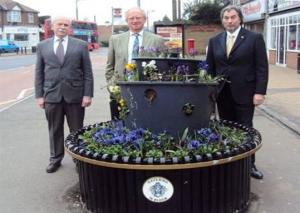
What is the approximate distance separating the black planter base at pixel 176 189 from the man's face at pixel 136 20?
5.60ft

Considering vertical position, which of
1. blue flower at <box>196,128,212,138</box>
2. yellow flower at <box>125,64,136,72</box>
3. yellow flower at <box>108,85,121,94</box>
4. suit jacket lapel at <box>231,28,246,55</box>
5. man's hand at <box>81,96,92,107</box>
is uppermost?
suit jacket lapel at <box>231,28,246,55</box>

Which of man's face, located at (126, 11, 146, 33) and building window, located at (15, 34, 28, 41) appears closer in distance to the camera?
man's face, located at (126, 11, 146, 33)

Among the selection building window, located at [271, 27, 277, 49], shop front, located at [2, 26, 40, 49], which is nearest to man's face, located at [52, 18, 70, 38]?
building window, located at [271, 27, 277, 49]

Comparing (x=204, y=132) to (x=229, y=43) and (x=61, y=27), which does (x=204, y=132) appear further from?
(x=61, y=27)

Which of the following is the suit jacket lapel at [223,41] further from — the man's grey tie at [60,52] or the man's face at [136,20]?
the man's grey tie at [60,52]

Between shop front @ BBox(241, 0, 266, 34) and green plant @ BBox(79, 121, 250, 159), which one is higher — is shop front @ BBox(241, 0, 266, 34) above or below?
above

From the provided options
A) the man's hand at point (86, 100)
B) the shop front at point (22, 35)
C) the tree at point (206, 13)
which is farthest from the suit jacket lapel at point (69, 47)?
the shop front at point (22, 35)

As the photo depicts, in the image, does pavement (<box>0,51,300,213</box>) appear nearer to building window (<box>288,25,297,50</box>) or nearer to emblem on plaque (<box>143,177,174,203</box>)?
emblem on plaque (<box>143,177,174,203</box>)

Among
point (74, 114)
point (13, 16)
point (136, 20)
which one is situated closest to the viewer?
point (136, 20)

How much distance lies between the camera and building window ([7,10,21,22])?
7881cm

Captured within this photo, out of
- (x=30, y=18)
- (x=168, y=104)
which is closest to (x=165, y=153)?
(x=168, y=104)

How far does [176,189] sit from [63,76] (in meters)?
2.20

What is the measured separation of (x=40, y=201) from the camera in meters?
5.03

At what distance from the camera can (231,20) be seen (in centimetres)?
520
